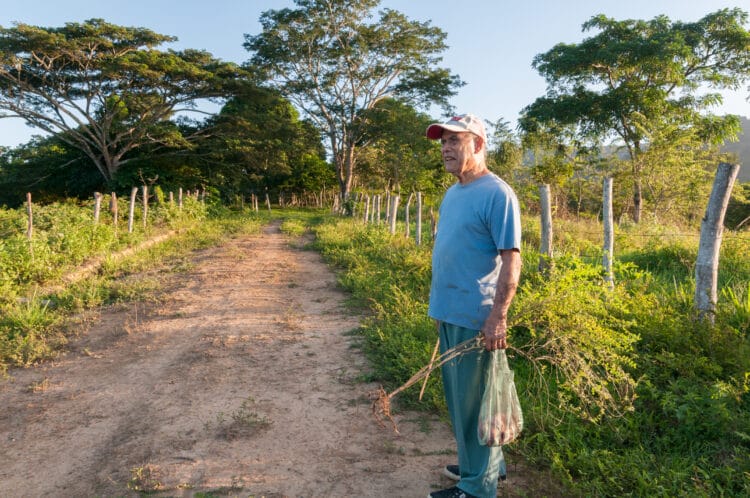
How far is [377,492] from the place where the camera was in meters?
2.56

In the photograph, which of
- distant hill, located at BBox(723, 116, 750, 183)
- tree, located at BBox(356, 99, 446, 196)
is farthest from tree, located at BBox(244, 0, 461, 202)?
distant hill, located at BBox(723, 116, 750, 183)

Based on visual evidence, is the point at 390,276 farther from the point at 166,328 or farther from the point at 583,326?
the point at 583,326

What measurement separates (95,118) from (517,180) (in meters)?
21.3

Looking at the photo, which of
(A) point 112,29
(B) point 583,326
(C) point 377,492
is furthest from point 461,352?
(A) point 112,29

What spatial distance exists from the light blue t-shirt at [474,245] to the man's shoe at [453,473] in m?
0.97

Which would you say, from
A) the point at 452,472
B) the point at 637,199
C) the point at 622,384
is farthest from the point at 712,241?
the point at 637,199

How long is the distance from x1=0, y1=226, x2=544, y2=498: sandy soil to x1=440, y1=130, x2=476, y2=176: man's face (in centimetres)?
180

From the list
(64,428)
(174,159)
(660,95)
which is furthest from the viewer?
(174,159)

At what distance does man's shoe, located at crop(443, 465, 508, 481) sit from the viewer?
2621 mm

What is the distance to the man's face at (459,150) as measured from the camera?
2281mm

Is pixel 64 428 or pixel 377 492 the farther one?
pixel 64 428

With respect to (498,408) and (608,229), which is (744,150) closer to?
(608,229)

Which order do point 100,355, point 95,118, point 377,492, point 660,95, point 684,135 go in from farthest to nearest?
point 95,118, point 660,95, point 684,135, point 100,355, point 377,492

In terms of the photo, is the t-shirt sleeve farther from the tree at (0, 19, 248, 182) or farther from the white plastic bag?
the tree at (0, 19, 248, 182)
